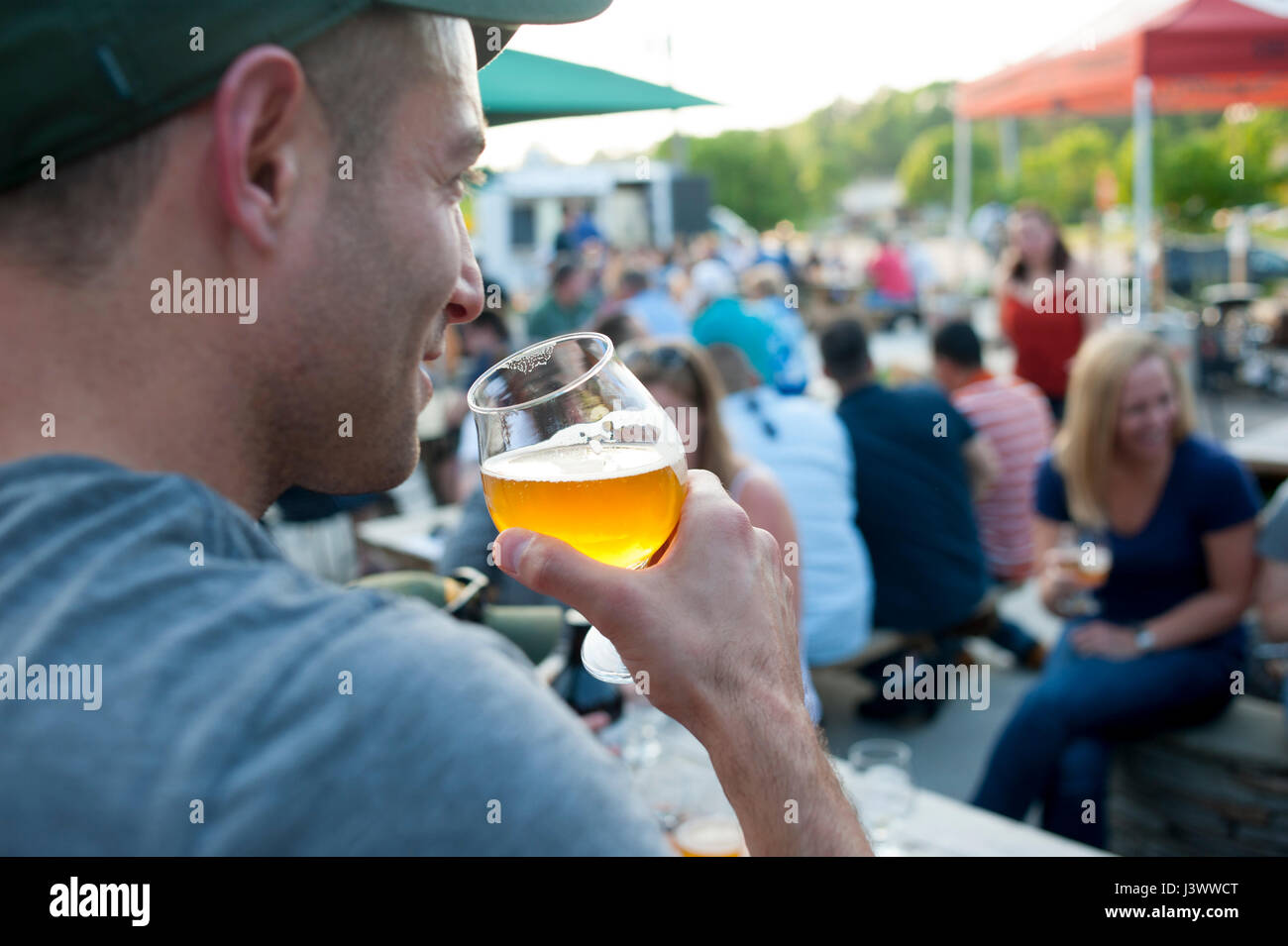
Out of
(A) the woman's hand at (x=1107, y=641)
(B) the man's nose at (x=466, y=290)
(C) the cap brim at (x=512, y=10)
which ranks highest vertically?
(C) the cap brim at (x=512, y=10)

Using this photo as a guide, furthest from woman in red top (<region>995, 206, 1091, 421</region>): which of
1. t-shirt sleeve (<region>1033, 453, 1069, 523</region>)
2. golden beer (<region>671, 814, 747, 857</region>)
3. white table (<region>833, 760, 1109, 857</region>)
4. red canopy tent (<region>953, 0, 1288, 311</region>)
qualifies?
golden beer (<region>671, 814, 747, 857</region>)

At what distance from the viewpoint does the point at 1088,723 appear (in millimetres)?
3316

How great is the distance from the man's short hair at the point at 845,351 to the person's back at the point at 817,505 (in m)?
0.54

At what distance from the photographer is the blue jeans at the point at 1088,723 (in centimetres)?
326

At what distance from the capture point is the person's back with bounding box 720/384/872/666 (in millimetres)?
4152

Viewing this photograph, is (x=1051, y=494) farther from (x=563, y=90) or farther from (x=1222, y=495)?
(x=563, y=90)

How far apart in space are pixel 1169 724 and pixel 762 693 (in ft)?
9.57

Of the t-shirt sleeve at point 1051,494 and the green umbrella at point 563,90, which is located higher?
the green umbrella at point 563,90

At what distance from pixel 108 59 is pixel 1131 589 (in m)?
3.66

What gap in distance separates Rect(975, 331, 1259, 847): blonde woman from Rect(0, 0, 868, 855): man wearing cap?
272 centimetres

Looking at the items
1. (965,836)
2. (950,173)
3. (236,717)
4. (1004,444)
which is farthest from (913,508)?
(950,173)

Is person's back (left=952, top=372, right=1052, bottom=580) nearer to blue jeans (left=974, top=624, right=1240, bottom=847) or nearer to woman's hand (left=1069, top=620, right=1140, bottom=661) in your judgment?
woman's hand (left=1069, top=620, right=1140, bottom=661)

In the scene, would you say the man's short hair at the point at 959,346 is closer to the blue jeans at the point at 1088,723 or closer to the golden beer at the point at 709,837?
the blue jeans at the point at 1088,723

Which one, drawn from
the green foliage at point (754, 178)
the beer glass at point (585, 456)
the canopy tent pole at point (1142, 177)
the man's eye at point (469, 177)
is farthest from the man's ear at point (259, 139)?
the green foliage at point (754, 178)
